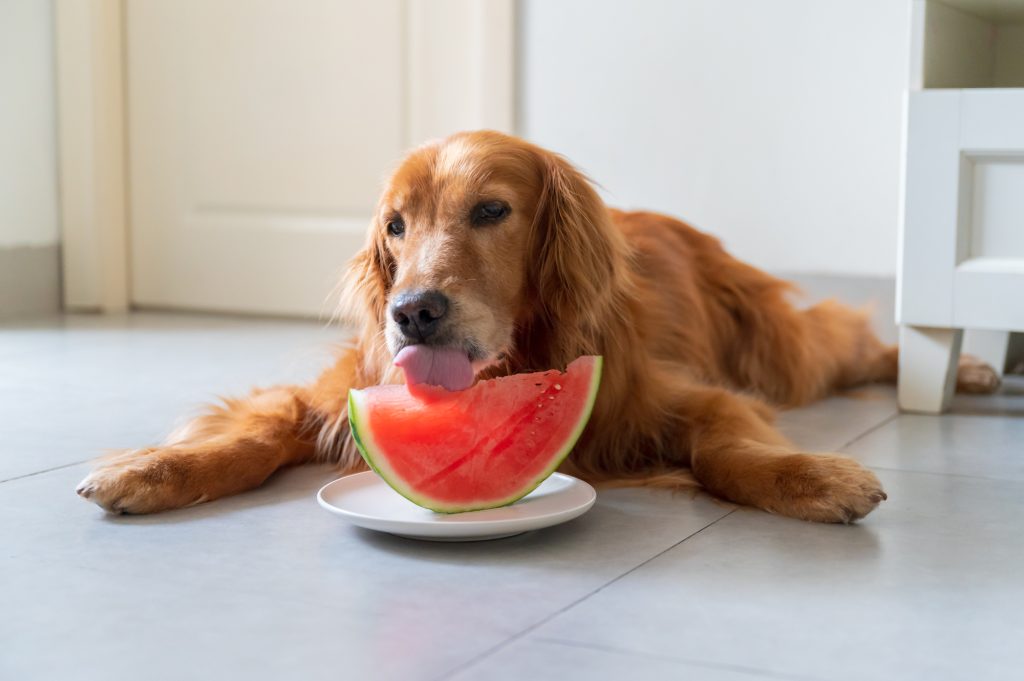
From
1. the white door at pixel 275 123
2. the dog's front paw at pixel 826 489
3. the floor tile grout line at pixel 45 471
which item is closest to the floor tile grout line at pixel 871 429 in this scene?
the dog's front paw at pixel 826 489

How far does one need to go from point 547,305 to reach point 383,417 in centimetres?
42

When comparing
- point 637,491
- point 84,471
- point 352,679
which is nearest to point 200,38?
point 84,471

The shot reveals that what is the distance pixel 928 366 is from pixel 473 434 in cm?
135

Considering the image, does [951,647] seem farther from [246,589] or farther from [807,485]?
[246,589]

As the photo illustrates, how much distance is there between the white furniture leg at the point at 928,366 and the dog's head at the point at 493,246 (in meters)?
0.88

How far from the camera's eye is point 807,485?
183cm

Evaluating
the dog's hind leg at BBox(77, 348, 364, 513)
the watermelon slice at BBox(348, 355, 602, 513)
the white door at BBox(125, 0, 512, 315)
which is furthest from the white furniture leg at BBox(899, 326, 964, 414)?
the white door at BBox(125, 0, 512, 315)

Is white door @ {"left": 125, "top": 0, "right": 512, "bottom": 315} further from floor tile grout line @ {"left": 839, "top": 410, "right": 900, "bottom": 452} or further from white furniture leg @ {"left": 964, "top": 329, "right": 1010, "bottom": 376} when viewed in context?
floor tile grout line @ {"left": 839, "top": 410, "right": 900, "bottom": 452}

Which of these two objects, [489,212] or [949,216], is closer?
[489,212]

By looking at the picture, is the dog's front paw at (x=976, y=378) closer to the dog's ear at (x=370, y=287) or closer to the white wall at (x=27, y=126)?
the dog's ear at (x=370, y=287)

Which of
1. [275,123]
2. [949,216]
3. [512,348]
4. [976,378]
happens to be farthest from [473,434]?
[275,123]

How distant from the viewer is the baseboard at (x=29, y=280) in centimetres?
414

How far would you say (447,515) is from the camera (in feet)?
5.56

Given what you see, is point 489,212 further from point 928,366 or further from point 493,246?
point 928,366
